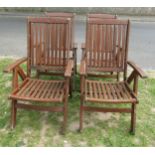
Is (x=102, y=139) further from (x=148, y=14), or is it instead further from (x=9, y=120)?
(x=148, y=14)

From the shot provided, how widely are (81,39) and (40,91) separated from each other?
481cm

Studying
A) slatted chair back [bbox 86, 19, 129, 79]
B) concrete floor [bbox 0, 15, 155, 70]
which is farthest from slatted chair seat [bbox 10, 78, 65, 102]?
concrete floor [bbox 0, 15, 155, 70]

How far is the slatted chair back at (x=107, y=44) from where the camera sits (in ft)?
15.3

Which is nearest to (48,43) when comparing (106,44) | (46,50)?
(46,50)

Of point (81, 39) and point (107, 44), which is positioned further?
point (81, 39)

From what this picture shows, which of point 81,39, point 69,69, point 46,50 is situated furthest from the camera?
point 81,39

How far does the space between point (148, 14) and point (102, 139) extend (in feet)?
33.4

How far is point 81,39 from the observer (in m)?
8.84

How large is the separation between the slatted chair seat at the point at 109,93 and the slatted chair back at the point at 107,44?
13.0 inches

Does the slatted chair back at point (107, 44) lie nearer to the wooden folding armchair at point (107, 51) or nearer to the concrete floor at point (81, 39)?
the wooden folding armchair at point (107, 51)

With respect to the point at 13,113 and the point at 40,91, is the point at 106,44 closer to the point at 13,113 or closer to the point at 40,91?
the point at 40,91

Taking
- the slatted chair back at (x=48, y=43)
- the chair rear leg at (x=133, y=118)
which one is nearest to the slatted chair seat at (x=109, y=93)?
the chair rear leg at (x=133, y=118)

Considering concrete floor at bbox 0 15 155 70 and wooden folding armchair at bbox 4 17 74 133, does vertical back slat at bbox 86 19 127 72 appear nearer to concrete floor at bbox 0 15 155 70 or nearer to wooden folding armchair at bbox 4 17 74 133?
wooden folding armchair at bbox 4 17 74 133
